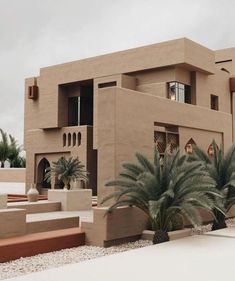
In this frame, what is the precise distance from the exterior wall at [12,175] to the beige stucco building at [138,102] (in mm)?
13202

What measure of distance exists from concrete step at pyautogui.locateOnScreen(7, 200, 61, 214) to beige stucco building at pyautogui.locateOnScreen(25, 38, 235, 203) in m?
2.68

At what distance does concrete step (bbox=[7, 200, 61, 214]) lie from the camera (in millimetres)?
14978

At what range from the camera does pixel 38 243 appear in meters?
10.2

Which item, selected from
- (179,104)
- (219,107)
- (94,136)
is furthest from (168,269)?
(219,107)

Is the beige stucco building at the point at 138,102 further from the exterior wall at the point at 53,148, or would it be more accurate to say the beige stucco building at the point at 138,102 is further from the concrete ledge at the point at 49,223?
the concrete ledge at the point at 49,223

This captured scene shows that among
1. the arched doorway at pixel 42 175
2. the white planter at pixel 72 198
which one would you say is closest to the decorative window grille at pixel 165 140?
the white planter at pixel 72 198

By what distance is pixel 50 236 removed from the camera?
35.0ft

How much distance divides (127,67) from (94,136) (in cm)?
421

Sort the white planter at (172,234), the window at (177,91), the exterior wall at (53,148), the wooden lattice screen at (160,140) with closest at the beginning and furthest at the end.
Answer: the white planter at (172,234) < the wooden lattice screen at (160,140) < the window at (177,91) < the exterior wall at (53,148)

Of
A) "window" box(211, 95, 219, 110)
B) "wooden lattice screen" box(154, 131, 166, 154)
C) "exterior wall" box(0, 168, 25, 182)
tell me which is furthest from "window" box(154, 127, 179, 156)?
"exterior wall" box(0, 168, 25, 182)

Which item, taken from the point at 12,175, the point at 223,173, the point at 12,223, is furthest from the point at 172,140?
the point at 12,175

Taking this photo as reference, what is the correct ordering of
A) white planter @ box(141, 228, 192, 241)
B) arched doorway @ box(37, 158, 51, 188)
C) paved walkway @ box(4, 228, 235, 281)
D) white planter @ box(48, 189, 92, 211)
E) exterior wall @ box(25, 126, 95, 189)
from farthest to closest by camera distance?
arched doorway @ box(37, 158, 51, 188), exterior wall @ box(25, 126, 95, 189), white planter @ box(48, 189, 92, 211), white planter @ box(141, 228, 192, 241), paved walkway @ box(4, 228, 235, 281)

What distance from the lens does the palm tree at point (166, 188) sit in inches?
426

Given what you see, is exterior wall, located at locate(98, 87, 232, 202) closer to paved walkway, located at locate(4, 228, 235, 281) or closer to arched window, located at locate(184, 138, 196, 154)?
arched window, located at locate(184, 138, 196, 154)
